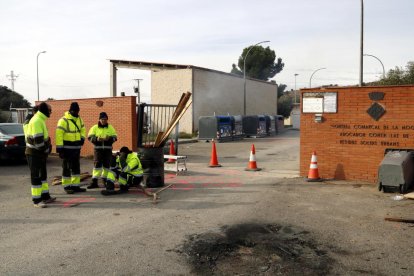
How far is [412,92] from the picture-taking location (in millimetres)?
8297

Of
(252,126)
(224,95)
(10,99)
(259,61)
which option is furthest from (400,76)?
(10,99)

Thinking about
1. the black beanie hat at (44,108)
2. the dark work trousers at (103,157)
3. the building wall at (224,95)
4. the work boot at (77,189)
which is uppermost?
the building wall at (224,95)

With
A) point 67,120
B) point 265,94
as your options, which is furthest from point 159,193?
point 265,94

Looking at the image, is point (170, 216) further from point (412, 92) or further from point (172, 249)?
point (412, 92)

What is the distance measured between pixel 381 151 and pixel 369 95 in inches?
49.1

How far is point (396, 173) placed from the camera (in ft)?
24.9

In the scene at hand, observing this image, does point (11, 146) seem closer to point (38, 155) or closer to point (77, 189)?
point (77, 189)

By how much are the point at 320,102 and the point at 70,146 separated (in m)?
5.66

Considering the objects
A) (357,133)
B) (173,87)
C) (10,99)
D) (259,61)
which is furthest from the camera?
(10,99)

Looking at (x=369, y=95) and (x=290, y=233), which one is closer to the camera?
(x=290, y=233)

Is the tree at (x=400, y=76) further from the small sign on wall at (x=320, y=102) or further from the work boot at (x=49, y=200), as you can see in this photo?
the work boot at (x=49, y=200)

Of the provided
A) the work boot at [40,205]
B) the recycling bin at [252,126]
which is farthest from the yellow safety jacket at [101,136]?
the recycling bin at [252,126]

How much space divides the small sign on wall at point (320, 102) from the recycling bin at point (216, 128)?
1483cm

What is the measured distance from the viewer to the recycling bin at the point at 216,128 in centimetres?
2442
